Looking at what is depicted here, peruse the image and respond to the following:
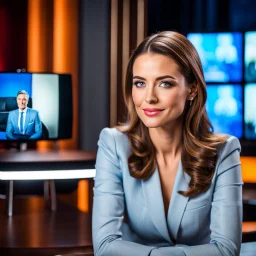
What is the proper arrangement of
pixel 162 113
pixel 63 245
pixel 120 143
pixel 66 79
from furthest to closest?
1. pixel 66 79
2. pixel 63 245
3. pixel 120 143
4. pixel 162 113

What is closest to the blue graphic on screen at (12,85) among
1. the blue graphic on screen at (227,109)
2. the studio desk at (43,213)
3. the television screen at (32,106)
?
the television screen at (32,106)

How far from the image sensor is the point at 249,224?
3.66 meters

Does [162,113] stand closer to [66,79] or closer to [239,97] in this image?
[66,79]

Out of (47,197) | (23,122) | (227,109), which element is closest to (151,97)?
(23,122)

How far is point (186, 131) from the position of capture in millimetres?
1757

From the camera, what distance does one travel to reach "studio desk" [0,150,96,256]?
214 centimetres

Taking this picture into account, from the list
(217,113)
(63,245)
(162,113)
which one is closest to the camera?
(162,113)

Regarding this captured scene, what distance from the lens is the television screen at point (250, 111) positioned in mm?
4336

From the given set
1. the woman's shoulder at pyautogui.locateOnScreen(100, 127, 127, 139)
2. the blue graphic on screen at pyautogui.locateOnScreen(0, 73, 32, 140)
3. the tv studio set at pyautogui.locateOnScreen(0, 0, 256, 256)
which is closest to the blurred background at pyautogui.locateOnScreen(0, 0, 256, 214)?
the tv studio set at pyautogui.locateOnScreen(0, 0, 256, 256)

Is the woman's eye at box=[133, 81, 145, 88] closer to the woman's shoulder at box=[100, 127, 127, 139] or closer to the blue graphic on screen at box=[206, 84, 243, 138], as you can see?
the woman's shoulder at box=[100, 127, 127, 139]

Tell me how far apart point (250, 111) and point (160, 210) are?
2.81 m

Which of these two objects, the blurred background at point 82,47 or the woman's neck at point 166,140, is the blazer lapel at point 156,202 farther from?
the blurred background at point 82,47

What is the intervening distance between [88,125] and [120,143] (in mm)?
2836

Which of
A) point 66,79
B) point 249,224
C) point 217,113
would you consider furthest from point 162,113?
point 217,113
